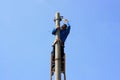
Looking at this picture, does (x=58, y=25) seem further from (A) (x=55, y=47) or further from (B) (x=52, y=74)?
(B) (x=52, y=74)

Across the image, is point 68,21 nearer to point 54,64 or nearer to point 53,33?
point 53,33

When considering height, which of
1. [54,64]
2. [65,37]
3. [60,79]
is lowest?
[60,79]

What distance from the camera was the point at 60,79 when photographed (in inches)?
1485

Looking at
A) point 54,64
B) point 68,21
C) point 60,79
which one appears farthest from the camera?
point 68,21

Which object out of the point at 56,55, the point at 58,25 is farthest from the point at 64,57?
the point at 58,25

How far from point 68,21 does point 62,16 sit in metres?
0.88

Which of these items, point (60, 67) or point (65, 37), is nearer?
point (60, 67)

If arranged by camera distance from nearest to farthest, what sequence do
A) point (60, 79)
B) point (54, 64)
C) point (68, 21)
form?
1. point (60, 79)
2. point (54, 64)
3. point (68, 21)

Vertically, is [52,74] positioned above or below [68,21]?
below

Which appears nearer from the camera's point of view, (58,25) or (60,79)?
(60,79)

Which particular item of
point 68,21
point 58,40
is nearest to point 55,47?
point 58,40

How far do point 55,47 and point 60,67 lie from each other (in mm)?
2798

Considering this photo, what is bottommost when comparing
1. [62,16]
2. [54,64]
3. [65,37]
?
[54,64]

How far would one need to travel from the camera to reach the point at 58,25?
42281 millimetres
